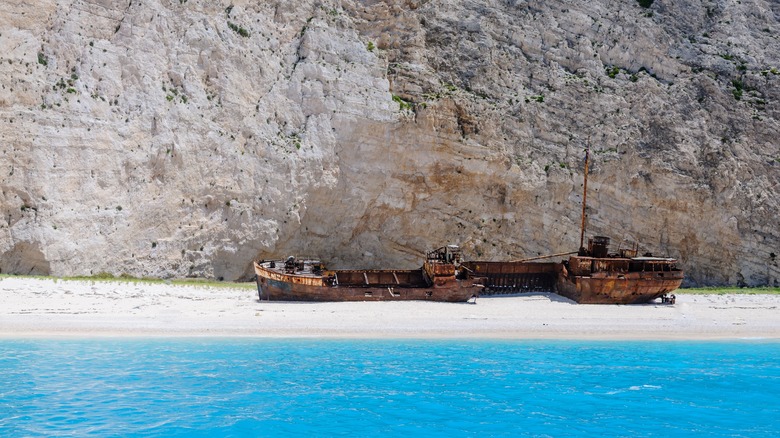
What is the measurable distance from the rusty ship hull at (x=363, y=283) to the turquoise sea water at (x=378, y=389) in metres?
5.29

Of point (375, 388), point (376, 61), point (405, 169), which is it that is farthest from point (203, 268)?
point (375, 388)

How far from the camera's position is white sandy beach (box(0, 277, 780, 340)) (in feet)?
58.2

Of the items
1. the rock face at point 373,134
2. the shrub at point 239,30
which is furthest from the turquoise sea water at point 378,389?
the shrub at point 239,30

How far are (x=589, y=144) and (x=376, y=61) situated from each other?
456 inches

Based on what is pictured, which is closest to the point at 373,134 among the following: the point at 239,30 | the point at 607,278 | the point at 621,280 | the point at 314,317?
the point at 239,30

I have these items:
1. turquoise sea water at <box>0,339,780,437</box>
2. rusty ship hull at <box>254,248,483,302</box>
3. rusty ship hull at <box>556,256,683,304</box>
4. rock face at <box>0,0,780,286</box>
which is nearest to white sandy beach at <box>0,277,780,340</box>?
rusty ship hull at <box>254,248,483,302</box>

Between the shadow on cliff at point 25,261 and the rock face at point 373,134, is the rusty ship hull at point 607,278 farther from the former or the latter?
the shadow on cliff at point 25,261

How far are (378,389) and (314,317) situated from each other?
6670mm

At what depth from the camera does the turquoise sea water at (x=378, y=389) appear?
11.2 metres

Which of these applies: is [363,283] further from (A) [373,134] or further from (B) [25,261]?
(B) [25,261]

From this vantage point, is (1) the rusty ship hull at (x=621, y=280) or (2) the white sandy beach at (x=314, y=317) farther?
(1) the rusty ship hull at (x=621, y=280)

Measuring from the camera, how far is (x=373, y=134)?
103ft

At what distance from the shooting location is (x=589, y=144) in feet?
111

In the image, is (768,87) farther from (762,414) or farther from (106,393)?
(106,393)
